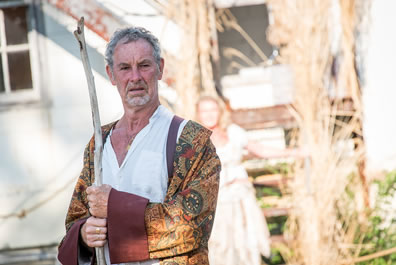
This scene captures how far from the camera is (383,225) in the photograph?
493cm

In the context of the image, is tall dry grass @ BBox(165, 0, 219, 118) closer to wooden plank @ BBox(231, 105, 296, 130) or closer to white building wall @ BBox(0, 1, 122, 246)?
wooden plank @ BBox(231, 105, 296, 130)

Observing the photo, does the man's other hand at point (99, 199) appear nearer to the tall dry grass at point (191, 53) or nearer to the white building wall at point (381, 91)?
the tall dry grass at point (191, 53)

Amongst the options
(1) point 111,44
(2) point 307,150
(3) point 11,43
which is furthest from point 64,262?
(3) point 11,43

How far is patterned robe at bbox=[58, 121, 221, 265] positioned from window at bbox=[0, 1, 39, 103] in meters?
4.18

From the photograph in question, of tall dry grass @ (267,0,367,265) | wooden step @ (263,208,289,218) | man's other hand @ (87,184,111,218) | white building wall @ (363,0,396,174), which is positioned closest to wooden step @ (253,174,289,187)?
wooden step @ (263,208,289,218)

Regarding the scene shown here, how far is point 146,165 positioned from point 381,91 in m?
3.69

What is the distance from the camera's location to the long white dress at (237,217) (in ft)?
14.8

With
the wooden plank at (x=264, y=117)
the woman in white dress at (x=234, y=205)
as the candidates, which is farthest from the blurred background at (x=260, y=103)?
the woman in white dress at (x=234, y=205)

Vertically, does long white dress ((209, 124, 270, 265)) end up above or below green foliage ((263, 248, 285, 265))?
above

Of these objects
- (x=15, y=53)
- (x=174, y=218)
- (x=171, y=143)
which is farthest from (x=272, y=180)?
(x=174, y=218)

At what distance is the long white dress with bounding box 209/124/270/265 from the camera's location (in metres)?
4.52

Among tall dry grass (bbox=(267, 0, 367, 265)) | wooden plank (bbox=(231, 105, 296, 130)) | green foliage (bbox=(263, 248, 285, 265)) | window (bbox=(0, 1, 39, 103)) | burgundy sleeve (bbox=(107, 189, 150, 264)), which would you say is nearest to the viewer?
burgundy sleeve (bbox=(107, 189, 150, 264))

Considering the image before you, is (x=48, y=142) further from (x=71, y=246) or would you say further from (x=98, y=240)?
(x=98, y=240)

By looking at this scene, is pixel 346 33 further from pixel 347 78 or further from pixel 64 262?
pixel 64 262
